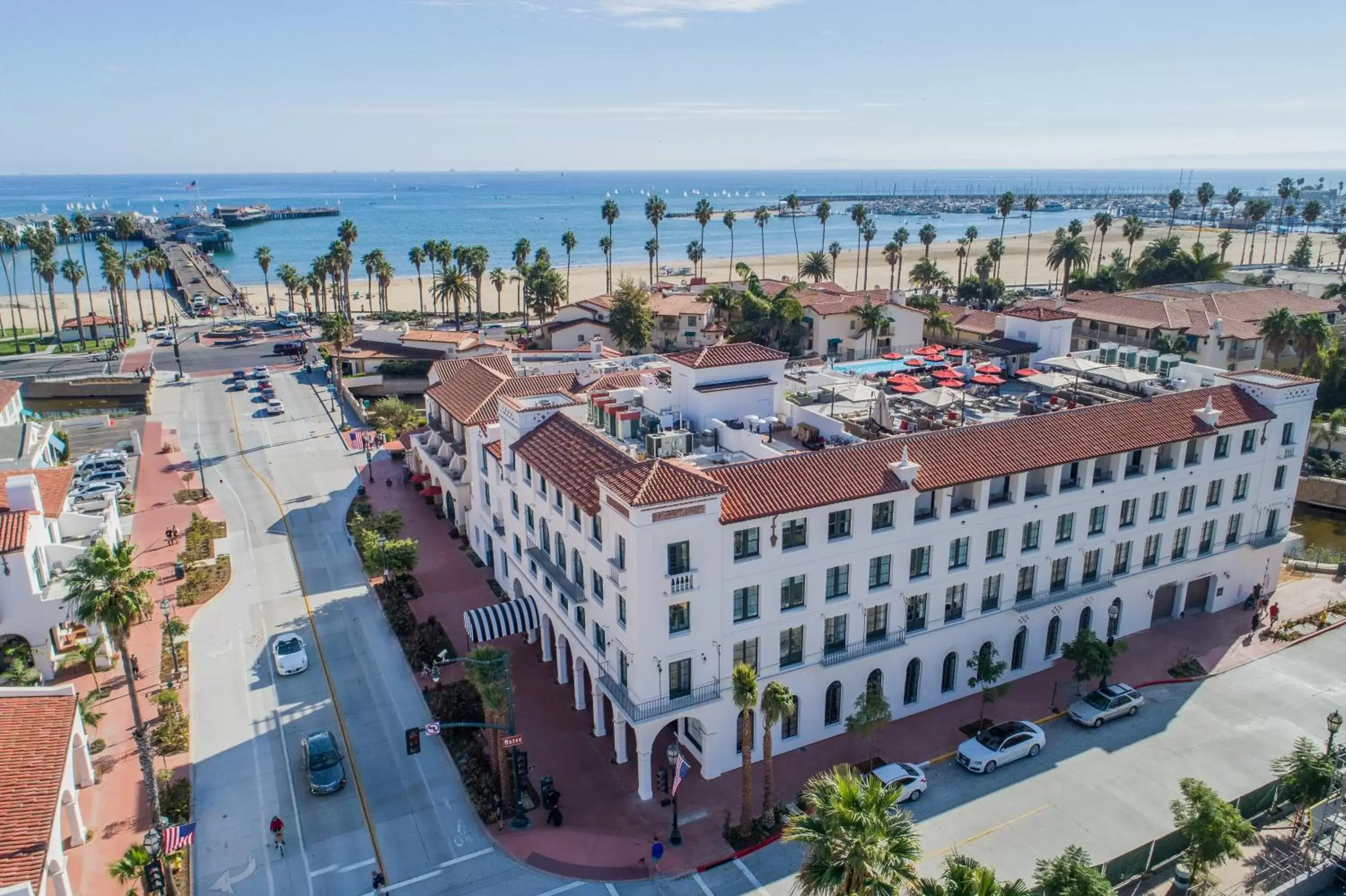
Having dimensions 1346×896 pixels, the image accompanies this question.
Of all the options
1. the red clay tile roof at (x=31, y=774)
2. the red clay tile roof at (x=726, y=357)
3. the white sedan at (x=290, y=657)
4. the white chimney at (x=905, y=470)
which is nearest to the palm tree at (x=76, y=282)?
the white sedan at (x=290, y=657)

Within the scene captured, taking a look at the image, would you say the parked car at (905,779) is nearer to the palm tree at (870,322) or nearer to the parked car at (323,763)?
the parked car at (323,763)

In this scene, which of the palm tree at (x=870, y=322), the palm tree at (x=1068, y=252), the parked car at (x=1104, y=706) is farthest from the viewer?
the palm tree at (x=1068, y=252)

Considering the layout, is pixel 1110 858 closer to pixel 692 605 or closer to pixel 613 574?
pixel 692 605

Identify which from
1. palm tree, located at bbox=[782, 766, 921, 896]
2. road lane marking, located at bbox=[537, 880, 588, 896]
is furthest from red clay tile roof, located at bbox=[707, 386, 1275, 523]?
road lane marking, located at bbox=[537, 880, 588, 896]

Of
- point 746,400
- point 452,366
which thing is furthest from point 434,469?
point 746,400

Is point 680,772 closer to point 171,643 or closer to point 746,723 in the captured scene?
point 746,723
